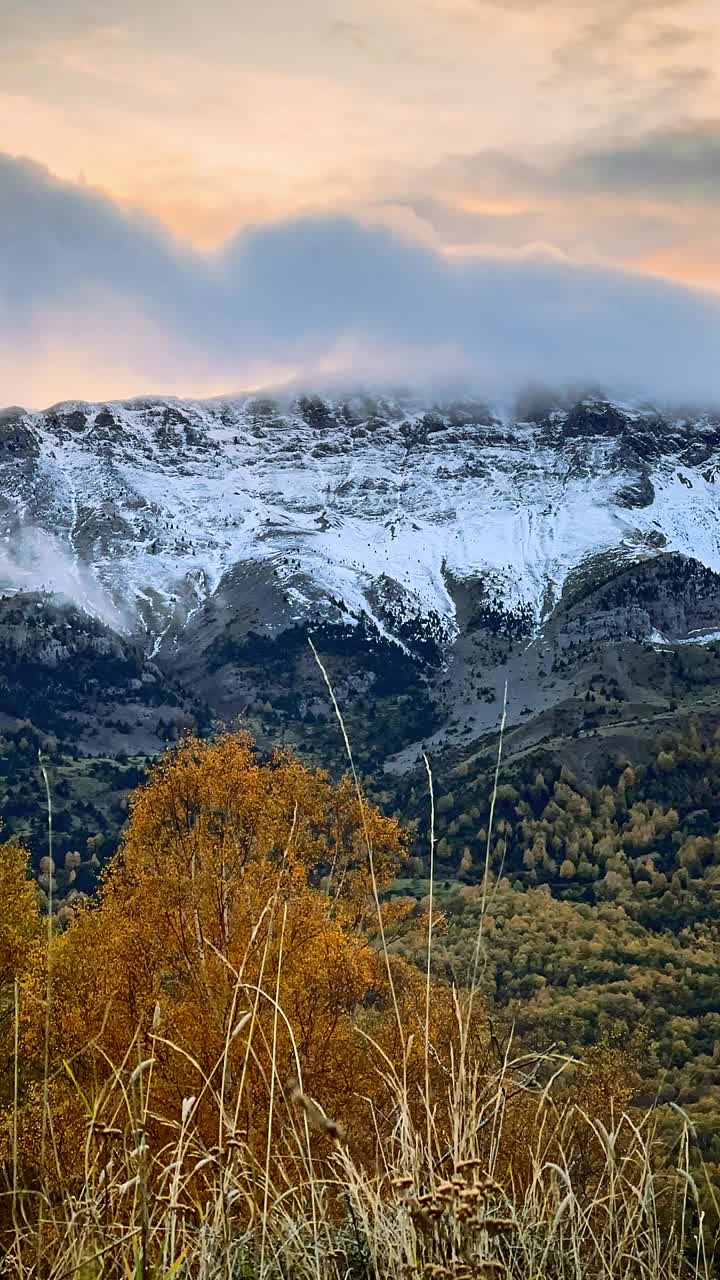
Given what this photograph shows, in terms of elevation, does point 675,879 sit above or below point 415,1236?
below

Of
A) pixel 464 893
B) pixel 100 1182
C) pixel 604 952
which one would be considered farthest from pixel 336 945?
pixel 464 893

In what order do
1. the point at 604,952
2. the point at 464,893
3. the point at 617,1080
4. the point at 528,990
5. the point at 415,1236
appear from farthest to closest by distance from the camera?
the point at 464,893 < the point at 604,952 < the point at 528,990 < the point at 617,1080 < the point at 415,1236

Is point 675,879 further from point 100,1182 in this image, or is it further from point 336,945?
point 100,1182

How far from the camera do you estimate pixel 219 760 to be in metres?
34.9

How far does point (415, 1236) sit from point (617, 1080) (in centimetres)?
4277

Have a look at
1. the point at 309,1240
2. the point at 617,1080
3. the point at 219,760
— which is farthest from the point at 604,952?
the point at 309,1240

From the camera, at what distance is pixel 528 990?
10662cm

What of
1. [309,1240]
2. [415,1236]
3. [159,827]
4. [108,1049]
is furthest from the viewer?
[159,827]

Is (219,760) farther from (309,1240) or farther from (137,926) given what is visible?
(309,1240)

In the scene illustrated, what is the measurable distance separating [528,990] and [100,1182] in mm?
107923

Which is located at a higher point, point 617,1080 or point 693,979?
point 617,1080

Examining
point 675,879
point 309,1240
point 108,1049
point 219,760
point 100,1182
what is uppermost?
point 100,1182

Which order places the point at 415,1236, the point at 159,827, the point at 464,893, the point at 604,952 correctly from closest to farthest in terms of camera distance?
the point at 415,1236 → the point at 159,827 → the point at 604,952 → the point at 464,893

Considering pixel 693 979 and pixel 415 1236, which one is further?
pixel 693 979
